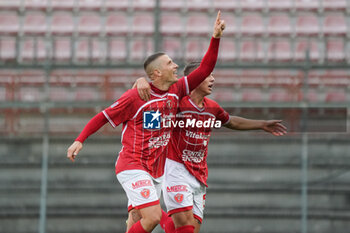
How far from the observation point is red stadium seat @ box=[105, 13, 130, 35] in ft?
32.4

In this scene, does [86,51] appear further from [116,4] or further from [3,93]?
[3,93]

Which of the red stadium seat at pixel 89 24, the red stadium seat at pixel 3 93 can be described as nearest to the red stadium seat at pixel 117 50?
the red stadium seat at pixel 89 24

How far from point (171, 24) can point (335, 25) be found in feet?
10.4

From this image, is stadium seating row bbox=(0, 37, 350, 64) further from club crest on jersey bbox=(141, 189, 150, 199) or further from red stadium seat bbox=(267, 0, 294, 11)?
A: club crest on jersey bbox=(141, 189, 150, 199)

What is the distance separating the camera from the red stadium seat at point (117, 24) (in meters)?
9.87

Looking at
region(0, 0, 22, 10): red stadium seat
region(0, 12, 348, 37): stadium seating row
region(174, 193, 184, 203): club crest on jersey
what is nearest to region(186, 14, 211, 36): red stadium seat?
region(0, 12, 348, 37): stadium seating row

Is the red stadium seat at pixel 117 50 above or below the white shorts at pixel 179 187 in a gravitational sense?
above

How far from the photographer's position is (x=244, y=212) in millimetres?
6312

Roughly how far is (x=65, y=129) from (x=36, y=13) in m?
4.81

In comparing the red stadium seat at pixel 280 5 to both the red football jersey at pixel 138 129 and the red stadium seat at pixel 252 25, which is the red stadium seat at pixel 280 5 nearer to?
the red stadium seat at pixel 252 25

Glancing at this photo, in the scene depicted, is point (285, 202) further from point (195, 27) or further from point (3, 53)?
point (3, 53)

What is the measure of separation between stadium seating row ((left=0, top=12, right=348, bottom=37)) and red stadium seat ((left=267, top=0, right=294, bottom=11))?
0.44ft

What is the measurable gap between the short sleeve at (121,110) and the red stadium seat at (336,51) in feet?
18.7

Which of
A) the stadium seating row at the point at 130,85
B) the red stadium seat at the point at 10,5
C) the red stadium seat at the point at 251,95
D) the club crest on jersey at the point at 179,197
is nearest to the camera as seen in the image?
the club crest on jersey at the point at 179,197
